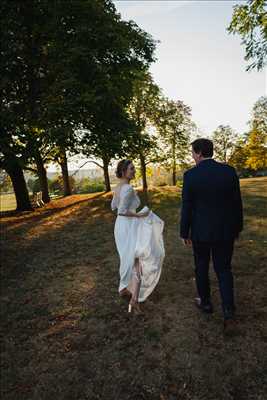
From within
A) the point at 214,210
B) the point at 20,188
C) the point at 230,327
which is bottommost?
the point at 230,327

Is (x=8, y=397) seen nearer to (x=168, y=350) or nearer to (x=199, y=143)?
(x=168, y=350)

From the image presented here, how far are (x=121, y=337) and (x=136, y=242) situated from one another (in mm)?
1678

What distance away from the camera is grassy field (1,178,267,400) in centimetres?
336

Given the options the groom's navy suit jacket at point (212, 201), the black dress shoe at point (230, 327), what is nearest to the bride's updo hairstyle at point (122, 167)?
the groom's navy suit jacket at point (212, 201)

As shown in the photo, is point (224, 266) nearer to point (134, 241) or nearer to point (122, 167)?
point (134, 241)

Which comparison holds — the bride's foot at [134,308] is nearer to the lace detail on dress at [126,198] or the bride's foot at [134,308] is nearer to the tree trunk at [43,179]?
the lace detail on dress at [126,198]

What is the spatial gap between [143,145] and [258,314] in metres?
12.6

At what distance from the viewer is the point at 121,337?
434 cm

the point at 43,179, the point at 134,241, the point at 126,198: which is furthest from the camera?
the point at 43,179

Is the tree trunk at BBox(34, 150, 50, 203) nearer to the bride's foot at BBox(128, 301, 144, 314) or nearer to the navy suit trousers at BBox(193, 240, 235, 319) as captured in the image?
the bride's foot at BBox(128, 301, 144, 314)

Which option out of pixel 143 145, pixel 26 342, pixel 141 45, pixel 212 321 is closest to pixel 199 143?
pixel 212 321

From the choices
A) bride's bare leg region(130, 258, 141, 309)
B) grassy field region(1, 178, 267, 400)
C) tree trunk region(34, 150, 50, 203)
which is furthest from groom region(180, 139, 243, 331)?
tree trunk region(34, 150, 50, 203)

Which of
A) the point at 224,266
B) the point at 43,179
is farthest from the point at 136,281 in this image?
the point at 43,179

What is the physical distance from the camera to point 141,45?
16.0 meters
